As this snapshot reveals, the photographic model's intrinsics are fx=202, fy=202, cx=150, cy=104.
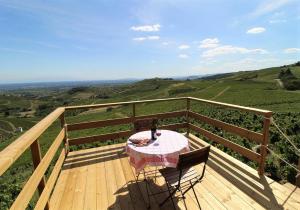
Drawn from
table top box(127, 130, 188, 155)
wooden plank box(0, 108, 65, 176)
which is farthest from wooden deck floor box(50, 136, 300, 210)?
wooden plank box(0, 108, 65, 176)

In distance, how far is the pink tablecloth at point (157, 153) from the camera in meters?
2.87

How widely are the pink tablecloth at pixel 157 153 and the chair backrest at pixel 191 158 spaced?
0.47 metres

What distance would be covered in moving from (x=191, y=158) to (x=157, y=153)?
24.0 inches

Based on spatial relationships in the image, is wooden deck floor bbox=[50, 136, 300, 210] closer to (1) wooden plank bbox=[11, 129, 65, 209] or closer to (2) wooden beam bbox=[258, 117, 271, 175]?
(2) wooden beam bbox=[258, 117, 271, 175]

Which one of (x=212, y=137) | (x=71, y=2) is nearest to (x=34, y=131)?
(x=212, y=137)

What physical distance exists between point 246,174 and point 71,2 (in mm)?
9040

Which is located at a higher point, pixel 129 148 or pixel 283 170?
pixel 129 148

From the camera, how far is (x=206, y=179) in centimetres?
364

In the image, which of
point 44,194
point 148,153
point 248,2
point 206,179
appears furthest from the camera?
point 248,2

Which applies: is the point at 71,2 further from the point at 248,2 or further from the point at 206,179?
the point at 206,179

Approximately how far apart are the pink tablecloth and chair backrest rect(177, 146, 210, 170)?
474mm

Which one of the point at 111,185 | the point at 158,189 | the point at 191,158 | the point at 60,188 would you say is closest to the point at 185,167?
the point at 191,158

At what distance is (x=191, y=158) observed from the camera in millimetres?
2426

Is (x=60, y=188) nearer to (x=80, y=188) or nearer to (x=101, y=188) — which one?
(x=80, y=188)
